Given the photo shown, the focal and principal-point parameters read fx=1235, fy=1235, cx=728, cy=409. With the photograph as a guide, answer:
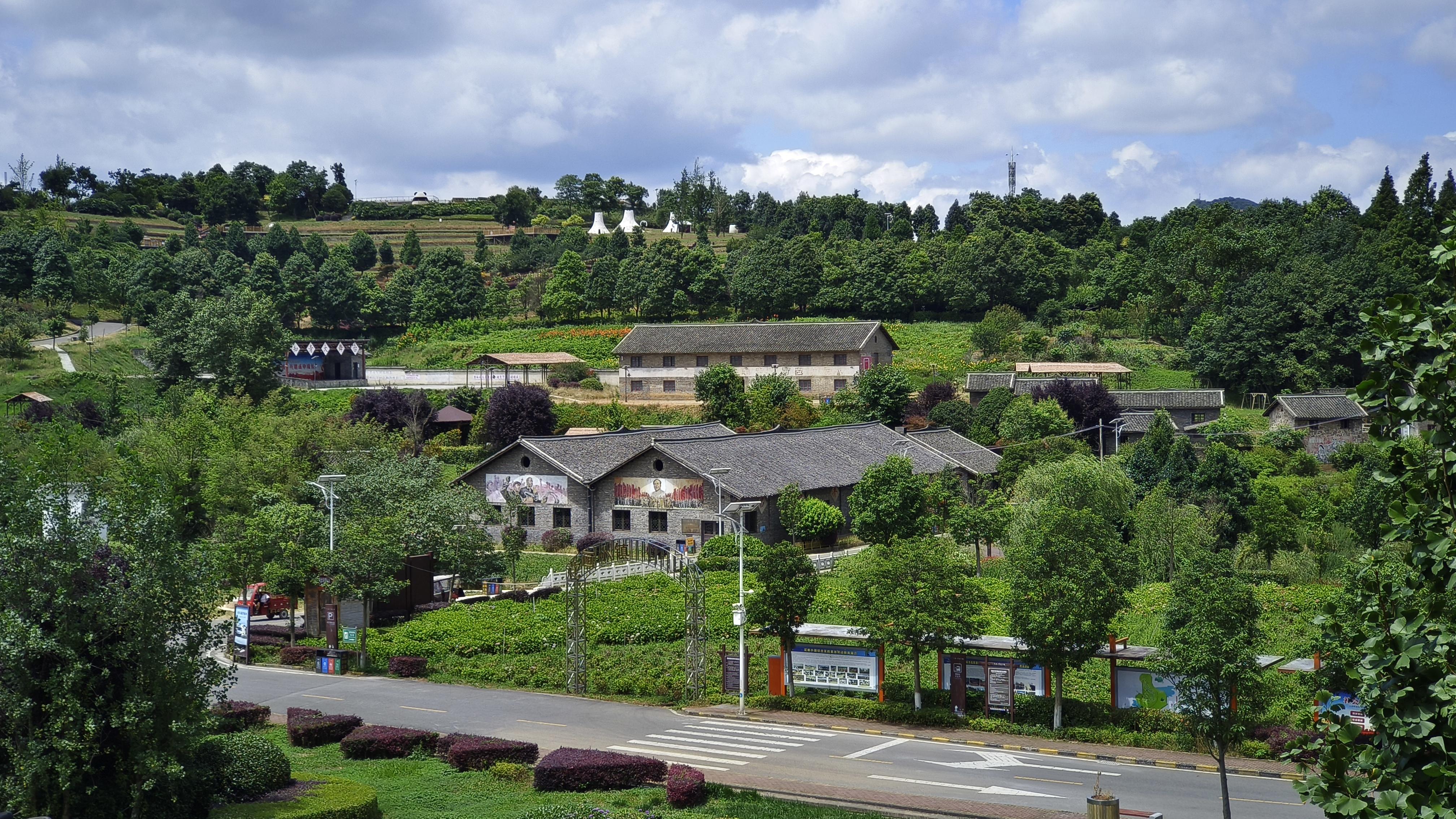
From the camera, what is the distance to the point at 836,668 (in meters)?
28.2

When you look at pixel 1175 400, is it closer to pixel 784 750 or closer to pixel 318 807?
pixel 784 750

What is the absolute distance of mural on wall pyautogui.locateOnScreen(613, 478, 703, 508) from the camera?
1887 inches

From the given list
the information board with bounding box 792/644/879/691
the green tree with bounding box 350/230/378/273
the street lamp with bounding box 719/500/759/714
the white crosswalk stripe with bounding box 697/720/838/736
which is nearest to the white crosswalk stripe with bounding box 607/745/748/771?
the white crosswalk stripe with bounding box 697/720/838/736

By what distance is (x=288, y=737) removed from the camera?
83.9 ft

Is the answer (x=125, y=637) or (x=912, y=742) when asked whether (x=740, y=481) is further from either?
(x=125, y=637)

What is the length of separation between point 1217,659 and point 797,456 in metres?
32.6

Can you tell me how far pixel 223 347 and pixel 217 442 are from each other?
77.7ft

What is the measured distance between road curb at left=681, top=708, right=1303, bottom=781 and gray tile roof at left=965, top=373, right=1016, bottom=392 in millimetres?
43166

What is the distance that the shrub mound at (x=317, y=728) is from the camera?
25031mm

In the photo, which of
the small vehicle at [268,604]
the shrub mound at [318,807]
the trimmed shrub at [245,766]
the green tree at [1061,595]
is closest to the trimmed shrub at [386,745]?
the trimmed shrub at [245,766]

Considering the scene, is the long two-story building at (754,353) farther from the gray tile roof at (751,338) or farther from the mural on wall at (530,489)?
the mural on wall at (530,489)

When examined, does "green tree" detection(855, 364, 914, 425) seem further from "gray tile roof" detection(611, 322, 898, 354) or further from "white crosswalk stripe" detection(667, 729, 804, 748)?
"white crosswalk stripe" detection(667, 729, 804, 748)

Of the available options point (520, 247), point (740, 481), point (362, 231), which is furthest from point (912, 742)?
point (362, 231)

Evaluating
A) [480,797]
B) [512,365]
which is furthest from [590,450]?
[480,797]
